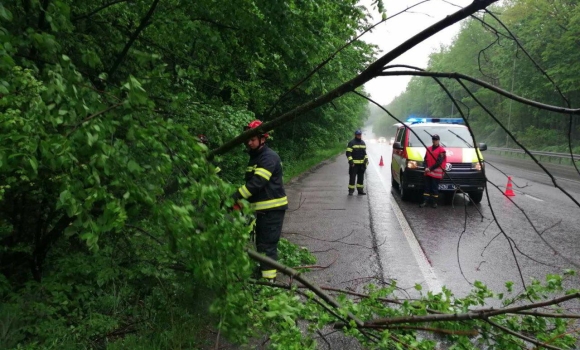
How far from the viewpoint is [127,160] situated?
1580mm

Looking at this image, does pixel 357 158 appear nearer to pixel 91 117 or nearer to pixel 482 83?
pixel 482 83

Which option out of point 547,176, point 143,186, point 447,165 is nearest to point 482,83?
point 143,186

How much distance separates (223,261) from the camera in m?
1.69

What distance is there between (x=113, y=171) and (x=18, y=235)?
3194mm

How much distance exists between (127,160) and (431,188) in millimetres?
8775

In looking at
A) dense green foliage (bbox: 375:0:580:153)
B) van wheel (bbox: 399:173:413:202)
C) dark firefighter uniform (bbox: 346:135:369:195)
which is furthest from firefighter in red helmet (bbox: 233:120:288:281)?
dense green foliage (bbox: 375:0:580:153)

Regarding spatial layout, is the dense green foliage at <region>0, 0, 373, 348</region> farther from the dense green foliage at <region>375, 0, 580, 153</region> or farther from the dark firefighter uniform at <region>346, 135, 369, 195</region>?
the dense green foliage at <region>375, 0, 580, 153</region>

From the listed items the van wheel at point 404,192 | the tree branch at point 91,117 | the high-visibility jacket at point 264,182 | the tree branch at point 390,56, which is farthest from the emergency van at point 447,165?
the tree branch at point 91,117

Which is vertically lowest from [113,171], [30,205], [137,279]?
[137,279]

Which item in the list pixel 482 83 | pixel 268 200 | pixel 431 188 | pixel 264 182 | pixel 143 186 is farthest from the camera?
pixel 431 188

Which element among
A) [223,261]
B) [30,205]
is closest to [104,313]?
[30,205]

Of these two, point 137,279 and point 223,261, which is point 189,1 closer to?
point 137,279

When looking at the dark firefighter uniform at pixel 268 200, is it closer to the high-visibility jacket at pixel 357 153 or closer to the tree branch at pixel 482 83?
the tree branch at pixel 482 83

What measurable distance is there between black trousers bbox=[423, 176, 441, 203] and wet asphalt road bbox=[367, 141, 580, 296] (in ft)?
1.02
